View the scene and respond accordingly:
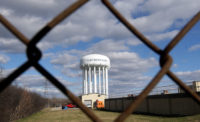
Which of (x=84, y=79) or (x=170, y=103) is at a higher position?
(x=84, y=79)

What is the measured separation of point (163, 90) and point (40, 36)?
25474 millimetres

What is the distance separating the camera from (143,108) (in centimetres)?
2809

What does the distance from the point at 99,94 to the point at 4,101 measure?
33.3 metres

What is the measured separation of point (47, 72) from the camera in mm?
884

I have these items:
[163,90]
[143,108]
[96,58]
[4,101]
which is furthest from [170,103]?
[96,58]

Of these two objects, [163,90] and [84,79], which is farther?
[84,79]

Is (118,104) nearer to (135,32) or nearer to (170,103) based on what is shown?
(170,103)

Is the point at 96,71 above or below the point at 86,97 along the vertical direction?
above

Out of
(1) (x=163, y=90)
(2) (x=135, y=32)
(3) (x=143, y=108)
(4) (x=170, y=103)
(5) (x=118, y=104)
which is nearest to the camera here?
(2) (x=135, y=32)

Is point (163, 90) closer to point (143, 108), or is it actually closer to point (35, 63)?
point (143, 108)

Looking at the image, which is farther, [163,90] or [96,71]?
[96,71]

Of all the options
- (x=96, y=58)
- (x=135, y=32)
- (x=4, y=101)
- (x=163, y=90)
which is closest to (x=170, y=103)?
(x=163, y=90)

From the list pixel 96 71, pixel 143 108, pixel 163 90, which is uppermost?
pixel 96 71

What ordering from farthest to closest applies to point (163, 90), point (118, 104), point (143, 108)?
point (118, 104), point (143, 108), point (163, 90)
